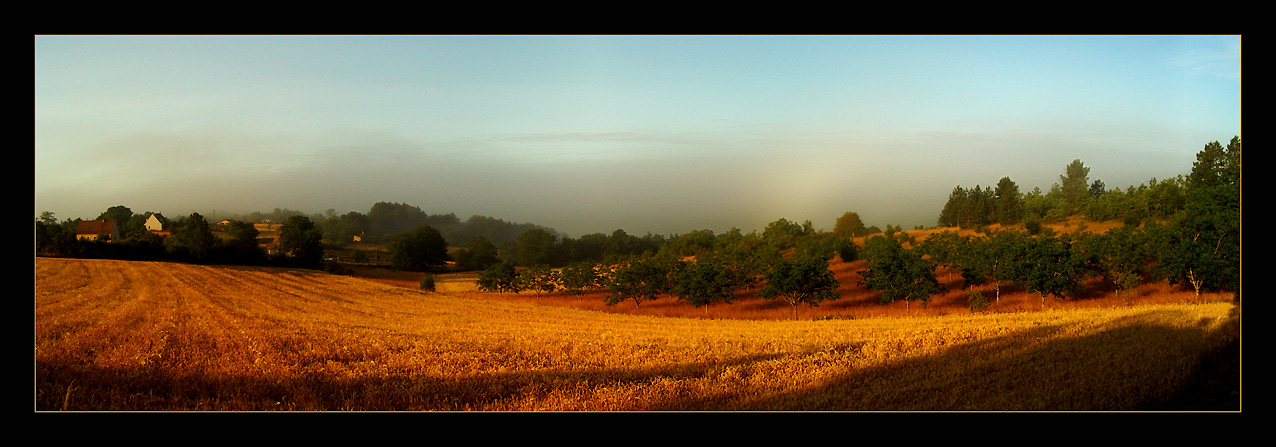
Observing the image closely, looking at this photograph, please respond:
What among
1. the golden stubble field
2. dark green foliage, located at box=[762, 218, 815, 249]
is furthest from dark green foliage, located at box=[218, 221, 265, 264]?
dark green foliage, located at box=[762, 218, 815, 249]

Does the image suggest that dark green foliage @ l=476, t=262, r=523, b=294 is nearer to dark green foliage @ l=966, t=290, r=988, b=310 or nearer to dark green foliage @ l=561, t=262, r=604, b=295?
dark green foliage @ l=561, t=262, r=604, b=295

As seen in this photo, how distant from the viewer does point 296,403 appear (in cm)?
489

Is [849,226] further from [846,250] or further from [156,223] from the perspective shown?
[156,223]

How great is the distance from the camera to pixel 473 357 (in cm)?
558

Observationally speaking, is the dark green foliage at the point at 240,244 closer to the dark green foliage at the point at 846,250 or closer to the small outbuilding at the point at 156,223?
the small outbuilding at the point at 156,223

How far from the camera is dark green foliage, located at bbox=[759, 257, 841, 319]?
36.1ft

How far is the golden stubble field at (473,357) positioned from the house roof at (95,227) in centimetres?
33

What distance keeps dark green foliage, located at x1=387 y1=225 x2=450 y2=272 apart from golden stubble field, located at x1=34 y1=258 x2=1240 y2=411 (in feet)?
1.13

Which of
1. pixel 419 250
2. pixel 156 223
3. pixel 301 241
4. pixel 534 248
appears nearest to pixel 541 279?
pixel 534 248

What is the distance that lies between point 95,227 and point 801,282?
34.4 ft
